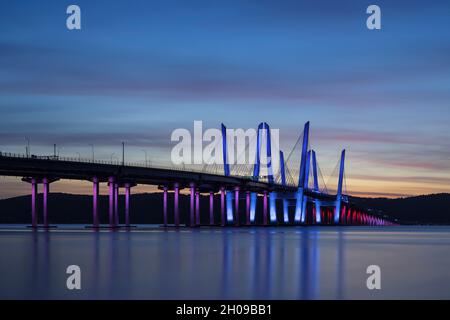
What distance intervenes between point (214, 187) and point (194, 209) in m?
8.46

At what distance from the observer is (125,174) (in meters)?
143

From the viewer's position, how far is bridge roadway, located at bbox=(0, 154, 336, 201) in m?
123

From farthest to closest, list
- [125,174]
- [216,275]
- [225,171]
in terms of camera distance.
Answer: [225,171] → [125,174] → [216,275]

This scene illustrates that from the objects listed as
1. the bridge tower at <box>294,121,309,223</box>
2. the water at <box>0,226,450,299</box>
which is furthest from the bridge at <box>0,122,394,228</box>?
the water at <box>0,226,450,299</box>

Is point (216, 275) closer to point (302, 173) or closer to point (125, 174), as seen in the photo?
point (125, 174)

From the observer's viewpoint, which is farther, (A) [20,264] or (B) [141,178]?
(B) [141,178]

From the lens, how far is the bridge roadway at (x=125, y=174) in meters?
123

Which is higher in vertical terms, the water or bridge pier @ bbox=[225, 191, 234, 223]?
the water

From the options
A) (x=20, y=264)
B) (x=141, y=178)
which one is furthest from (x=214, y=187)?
(x=20, y=264)

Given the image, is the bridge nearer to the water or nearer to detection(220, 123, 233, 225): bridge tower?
detection(220, 123, 233, 225): bridge tower

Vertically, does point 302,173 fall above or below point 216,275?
above

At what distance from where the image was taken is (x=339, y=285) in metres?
40.1

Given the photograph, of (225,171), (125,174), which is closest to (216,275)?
(125,174)
